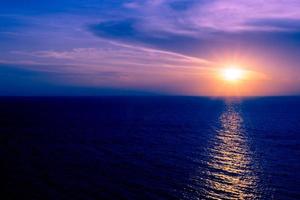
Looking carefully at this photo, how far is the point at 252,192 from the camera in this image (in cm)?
3588

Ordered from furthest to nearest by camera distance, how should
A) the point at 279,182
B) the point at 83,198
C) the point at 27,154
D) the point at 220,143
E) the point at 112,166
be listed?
the point at 220,143
the point at 27,154
the point at 112,166
the point at 279,182
the point at 83,198

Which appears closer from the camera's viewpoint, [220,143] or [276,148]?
[276,148]

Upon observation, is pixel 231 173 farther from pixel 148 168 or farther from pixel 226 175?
pixel 148 168

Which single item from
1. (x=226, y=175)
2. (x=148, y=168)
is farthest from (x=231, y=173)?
(x=148, y=168)

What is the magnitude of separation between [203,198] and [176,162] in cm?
1601

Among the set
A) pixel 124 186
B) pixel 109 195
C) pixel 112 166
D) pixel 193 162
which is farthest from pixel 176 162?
pixel 109 195

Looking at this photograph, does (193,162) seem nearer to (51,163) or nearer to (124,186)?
(124,186)

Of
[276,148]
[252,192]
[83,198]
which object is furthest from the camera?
[276,148]

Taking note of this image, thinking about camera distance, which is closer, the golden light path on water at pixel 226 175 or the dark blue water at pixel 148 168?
the golden light path on water at pixel 226 175

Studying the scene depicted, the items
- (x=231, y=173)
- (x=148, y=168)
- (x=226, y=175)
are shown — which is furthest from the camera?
(x=148, y=168)

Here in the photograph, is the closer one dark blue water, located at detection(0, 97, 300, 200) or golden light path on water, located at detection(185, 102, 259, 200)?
golden light path on water, located at detection(185, 102, 259, 200)

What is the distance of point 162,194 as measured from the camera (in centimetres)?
3491

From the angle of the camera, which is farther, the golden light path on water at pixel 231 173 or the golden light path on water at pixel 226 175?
the golden light path on water at pixel 231 173

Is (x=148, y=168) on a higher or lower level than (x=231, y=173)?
lower
